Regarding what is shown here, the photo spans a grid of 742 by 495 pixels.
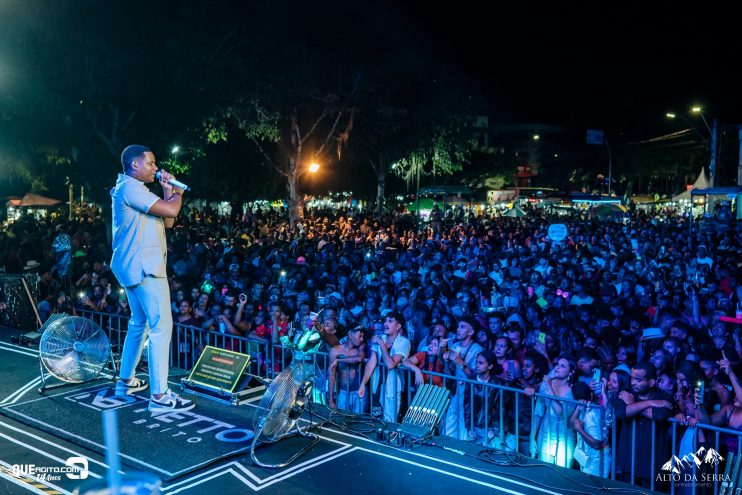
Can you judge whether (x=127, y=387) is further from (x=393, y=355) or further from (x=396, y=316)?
(x=396, y=316)

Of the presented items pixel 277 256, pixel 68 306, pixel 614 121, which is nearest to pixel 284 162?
pixel 277 256

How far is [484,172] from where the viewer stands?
55.9 meters

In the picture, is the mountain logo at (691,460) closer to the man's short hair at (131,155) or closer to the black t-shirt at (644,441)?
the black t-shirt at (644,441)

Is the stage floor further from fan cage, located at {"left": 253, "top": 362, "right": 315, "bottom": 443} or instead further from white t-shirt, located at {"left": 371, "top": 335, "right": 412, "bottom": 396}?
white t-shirt, located at {"left": 371, "top": 335, "right": 412, "bottom": 396}

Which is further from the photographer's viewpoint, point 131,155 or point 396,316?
point 396,316

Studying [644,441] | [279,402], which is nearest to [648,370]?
[644,441]

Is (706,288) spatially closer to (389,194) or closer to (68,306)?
(68,306)

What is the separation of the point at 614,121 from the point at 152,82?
52080 mm

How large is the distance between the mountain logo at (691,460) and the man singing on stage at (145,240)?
391 centimetres

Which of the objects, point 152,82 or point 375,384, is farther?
point 152,82

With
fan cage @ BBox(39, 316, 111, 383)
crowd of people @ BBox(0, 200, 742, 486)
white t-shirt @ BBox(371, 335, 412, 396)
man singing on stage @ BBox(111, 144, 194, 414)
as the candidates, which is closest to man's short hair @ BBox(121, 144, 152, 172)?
man singing on stage @ BBox(111, 144, 194, 414)

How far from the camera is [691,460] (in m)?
4.80

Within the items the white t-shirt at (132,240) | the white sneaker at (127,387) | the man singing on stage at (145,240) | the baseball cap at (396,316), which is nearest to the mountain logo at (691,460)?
the baseball cap at (396,316)

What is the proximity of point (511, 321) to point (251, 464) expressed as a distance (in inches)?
197
